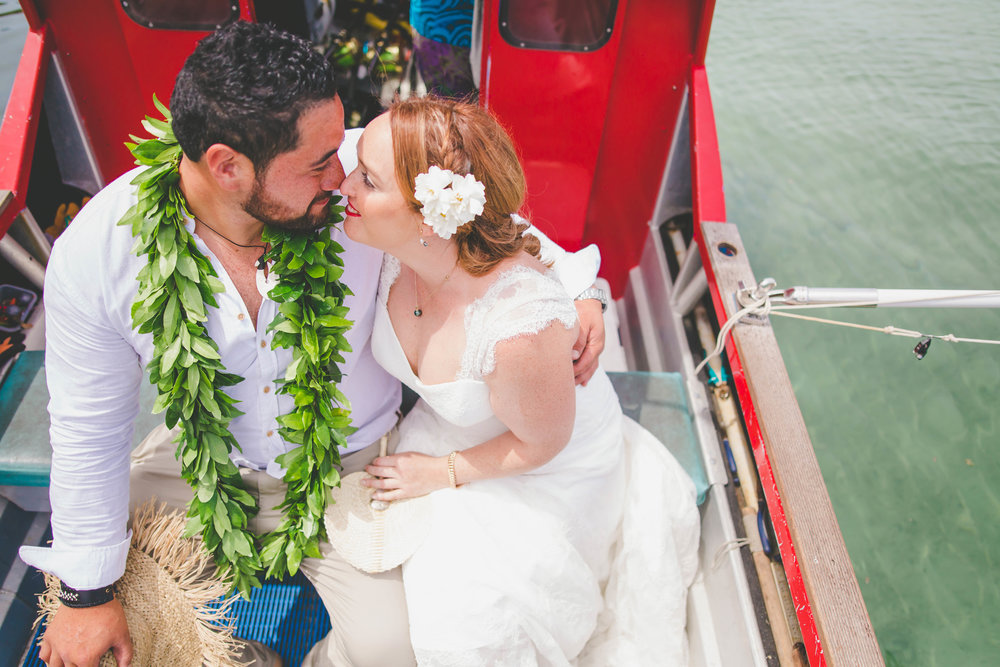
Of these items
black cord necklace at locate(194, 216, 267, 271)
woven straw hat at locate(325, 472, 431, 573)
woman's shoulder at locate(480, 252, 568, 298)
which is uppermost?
black cord necklace at locate(194, 216, 267, 271)

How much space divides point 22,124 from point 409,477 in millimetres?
1834

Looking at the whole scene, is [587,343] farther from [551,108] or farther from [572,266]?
[551,108]

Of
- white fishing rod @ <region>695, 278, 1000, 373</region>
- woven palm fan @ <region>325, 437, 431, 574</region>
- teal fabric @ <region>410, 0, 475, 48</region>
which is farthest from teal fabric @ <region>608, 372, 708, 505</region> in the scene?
teal fabric @ <region>410, 0, 475, 48</region>

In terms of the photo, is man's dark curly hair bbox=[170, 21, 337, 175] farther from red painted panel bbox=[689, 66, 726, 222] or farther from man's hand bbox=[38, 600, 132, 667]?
red painted panel bbox=[689, 66, 726, 222]

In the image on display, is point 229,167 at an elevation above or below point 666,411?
above

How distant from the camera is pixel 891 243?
5.37 m

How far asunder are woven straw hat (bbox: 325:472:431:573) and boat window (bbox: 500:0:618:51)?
178 centimetres

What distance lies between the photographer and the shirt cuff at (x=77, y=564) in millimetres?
1467

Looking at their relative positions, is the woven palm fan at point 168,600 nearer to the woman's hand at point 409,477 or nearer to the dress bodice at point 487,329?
the woman's hand at point 409,477

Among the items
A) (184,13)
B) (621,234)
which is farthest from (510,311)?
(184,13)

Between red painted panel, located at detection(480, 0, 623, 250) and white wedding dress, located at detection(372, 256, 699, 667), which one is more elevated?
red painted panel, located at detection(480, 0, 623, 250)

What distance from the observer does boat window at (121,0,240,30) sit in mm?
2352

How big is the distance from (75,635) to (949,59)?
9.26m

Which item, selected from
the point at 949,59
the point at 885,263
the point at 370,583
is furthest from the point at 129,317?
the point at 949,59
